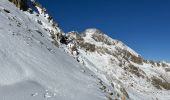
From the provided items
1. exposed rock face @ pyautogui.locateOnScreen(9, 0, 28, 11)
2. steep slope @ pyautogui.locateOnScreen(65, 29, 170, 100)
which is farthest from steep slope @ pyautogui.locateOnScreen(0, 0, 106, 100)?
steep slope @ pyautogui.locateOnScreen(65, 29, 170, 100)

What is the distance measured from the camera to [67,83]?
24.5 metres

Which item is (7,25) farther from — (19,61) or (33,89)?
(33,89)

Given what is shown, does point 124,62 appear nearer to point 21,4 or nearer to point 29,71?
point 21,4

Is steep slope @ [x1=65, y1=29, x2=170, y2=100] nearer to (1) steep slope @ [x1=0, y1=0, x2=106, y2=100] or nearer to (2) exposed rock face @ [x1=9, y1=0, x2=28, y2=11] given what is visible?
(2) exposed rock face @ [x1=9, y1=0, x2=28, y2=11]

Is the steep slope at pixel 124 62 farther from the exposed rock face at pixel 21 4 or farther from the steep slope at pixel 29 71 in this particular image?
the steep slope at pixel 29 71

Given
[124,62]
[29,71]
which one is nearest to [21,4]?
[29,71]

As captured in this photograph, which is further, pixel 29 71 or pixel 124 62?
pixel 124 62

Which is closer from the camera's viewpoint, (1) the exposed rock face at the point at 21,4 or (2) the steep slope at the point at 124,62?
(1) the exposed rock face at the point at 21,4

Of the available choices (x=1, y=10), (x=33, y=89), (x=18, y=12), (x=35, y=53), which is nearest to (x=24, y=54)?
(x=35, y=53)

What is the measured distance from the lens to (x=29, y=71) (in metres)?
21.4

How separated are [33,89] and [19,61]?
12.6 feet

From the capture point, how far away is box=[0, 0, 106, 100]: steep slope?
18484 millimetres

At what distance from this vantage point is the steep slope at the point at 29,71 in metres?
18.5

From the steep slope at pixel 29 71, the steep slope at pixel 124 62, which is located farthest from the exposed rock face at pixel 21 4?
the steep slope at pixel 124 62
